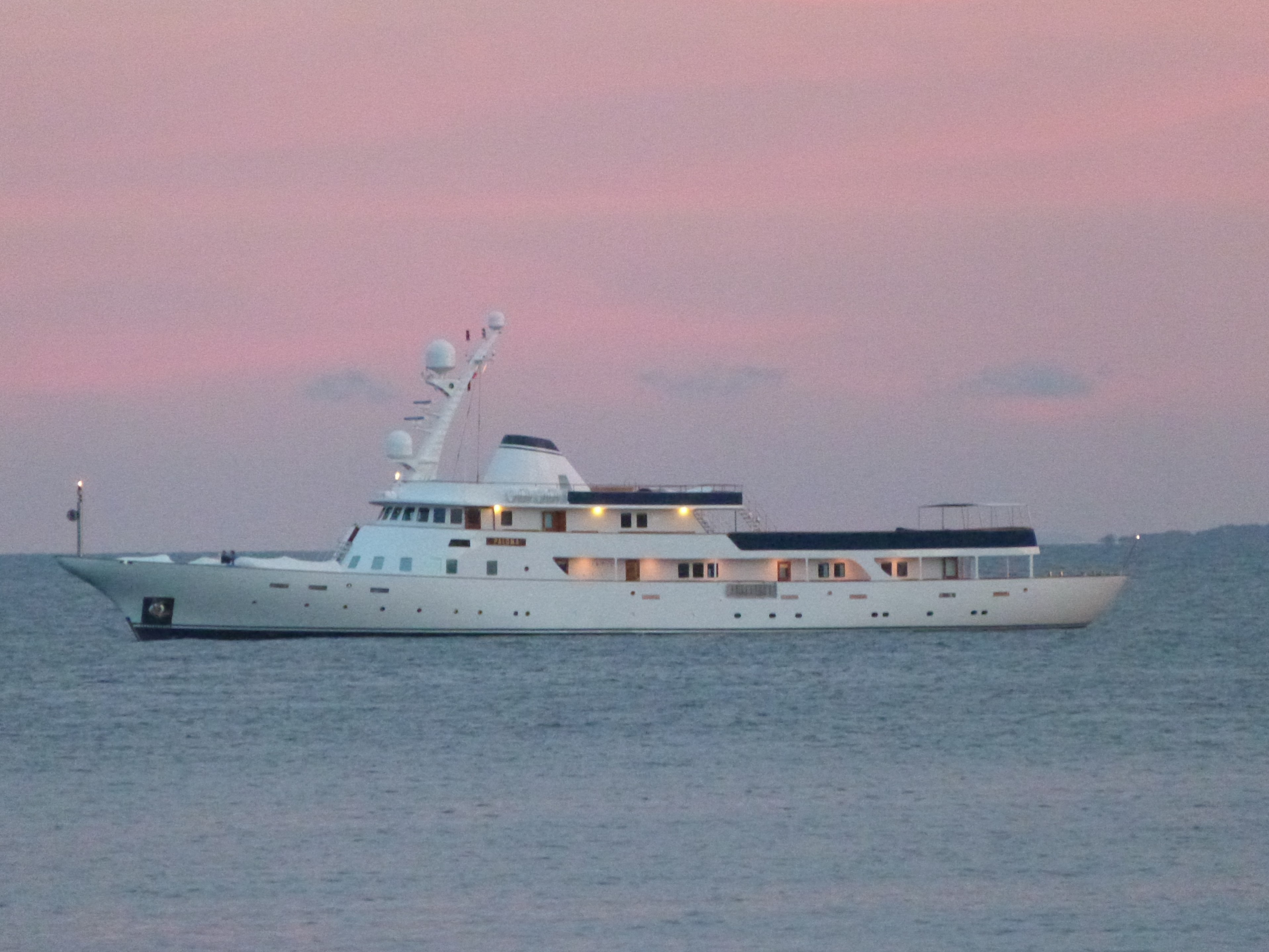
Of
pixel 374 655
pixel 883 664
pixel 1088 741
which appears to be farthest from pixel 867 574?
pixel 1088 741

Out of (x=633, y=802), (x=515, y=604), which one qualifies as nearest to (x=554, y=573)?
(x=515, y=604)

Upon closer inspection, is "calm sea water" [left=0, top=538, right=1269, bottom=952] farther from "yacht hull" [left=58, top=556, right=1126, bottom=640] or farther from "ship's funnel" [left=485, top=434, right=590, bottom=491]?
"ship's funnel" [left=485, top=434, right=590, bottom=491]

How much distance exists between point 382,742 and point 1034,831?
13.0m

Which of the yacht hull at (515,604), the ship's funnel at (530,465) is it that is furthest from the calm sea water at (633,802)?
the ship's funnel at (530,465)

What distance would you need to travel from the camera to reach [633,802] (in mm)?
27609

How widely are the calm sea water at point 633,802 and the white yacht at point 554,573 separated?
1480 millimetres

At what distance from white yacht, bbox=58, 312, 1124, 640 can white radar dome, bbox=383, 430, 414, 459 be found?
4 cm

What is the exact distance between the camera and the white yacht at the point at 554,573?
162 ft

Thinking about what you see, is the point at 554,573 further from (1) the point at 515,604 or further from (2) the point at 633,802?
(2) the point at 633,802

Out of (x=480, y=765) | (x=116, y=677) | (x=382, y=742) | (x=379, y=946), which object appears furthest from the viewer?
(x=116, y=677)

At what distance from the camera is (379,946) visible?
19375 millimetres

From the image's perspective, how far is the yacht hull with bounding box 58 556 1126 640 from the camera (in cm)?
4919

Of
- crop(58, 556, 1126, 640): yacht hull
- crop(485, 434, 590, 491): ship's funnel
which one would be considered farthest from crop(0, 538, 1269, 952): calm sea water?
crop(485, 434, 590, 491): ship's funnel

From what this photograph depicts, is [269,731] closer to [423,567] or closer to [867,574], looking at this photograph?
[423,567]
